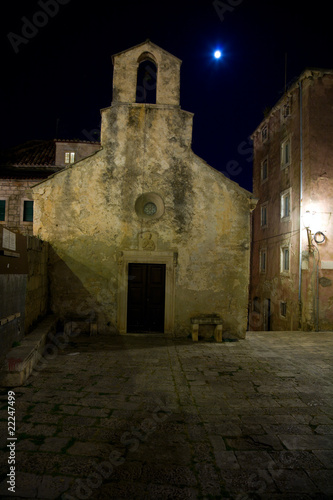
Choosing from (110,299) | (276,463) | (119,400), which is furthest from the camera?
(110,299)

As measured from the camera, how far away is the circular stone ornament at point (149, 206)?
371 inches

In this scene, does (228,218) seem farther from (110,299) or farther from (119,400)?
(119,400)

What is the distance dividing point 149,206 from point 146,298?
301 centimetres

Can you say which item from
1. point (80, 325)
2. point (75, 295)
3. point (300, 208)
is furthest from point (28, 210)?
point (300, 208)

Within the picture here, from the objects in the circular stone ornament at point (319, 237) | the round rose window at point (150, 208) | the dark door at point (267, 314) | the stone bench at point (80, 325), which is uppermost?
the round rose window at point (150, 208)

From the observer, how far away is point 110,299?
9.19 meters

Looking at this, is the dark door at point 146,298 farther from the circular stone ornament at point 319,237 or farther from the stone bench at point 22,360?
the circular stone ornament at point 319,237

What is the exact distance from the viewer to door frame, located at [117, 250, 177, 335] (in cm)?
919

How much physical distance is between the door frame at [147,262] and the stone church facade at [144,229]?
0.10 ft

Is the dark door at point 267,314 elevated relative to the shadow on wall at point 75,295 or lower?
lower

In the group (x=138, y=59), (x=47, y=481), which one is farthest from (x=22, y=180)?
(x=47, y=481)

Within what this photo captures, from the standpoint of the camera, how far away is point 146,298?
944cm

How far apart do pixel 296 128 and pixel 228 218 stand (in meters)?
8.48

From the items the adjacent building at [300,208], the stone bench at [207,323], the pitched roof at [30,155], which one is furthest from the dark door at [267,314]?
the pitched roof at [30,155]
